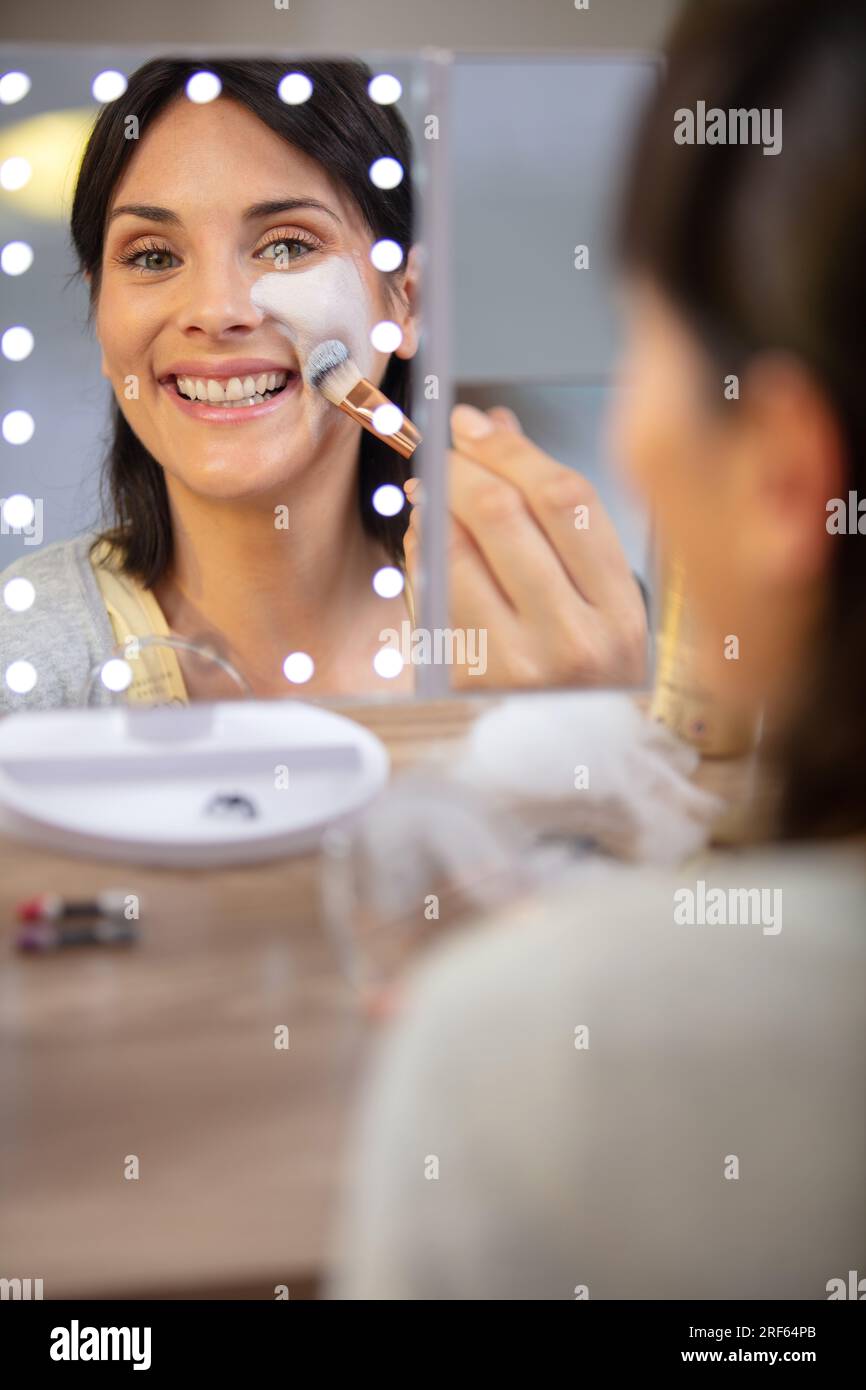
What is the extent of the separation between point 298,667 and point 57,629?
0.21 metres

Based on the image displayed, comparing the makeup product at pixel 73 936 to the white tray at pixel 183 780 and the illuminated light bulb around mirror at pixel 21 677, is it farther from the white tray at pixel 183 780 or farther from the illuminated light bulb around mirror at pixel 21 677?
the illuminated light bulb around mirror at pixel 21 677

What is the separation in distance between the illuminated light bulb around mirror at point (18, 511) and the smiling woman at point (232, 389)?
0.10 feet

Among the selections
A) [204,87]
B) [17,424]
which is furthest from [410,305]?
[17,424]

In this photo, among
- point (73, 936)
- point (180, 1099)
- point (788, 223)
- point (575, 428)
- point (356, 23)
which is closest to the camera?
point (788, 223)

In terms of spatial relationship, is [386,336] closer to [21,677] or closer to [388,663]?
[388,663]

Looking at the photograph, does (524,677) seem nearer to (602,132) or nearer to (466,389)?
(466,389)

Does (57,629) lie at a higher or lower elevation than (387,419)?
lower

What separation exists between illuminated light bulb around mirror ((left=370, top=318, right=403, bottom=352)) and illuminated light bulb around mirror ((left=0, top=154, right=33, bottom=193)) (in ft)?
1.00

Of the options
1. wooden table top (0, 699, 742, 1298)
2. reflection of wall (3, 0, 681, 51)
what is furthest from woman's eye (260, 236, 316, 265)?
wooden table top (0, 699, 742, 1298)

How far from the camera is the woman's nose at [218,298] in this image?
1.11 meters

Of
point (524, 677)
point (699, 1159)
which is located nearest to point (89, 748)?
point (524, 677)

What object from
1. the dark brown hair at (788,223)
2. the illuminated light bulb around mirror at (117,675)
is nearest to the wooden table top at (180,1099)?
the dark brown hair at (788,223)

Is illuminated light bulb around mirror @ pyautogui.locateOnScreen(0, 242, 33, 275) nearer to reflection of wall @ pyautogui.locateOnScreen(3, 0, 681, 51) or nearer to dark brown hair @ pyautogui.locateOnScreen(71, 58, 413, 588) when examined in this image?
dark brown hair @ pyautogui.locateOnScreen(71, 58, 413, 588)

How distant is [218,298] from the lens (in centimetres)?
111
